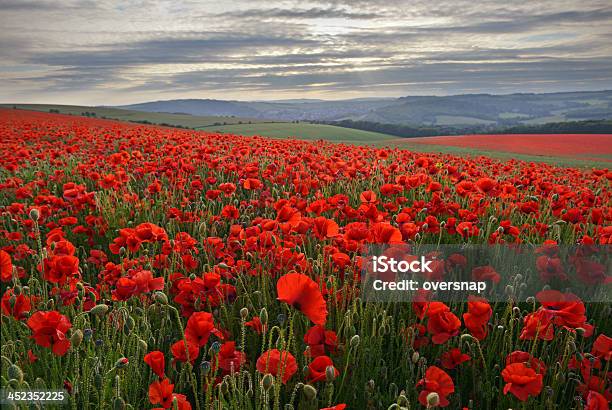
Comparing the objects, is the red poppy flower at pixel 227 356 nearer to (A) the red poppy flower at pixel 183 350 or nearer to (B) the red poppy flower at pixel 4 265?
(A) the red poppy flower at pixel 183 350

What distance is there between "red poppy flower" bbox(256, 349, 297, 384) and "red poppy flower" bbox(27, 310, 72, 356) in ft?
2.32

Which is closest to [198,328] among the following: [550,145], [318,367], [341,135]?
[318,367]

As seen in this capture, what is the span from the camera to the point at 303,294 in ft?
5.66

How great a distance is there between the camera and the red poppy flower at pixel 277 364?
1.70 m

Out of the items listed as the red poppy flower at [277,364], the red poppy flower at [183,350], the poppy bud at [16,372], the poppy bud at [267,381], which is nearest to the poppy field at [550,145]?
the red poppy flower at [277,364]

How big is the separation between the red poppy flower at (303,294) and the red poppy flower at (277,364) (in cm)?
17

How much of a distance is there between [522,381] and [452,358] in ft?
1.82

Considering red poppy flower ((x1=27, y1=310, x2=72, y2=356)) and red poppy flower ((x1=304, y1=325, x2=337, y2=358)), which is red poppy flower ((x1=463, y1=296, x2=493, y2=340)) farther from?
red poppy flower ((x1=27, y1=310, x2=72, y2=356))

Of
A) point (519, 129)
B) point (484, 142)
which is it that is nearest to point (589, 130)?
point (519, 129)

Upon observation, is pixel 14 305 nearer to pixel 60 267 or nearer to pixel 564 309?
pixel 60 267

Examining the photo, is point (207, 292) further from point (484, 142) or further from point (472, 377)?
point (484, 142)

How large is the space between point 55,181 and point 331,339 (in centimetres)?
607

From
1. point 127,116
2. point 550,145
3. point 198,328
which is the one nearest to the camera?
point 198,328

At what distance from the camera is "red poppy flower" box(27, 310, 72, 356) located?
1700 mm
